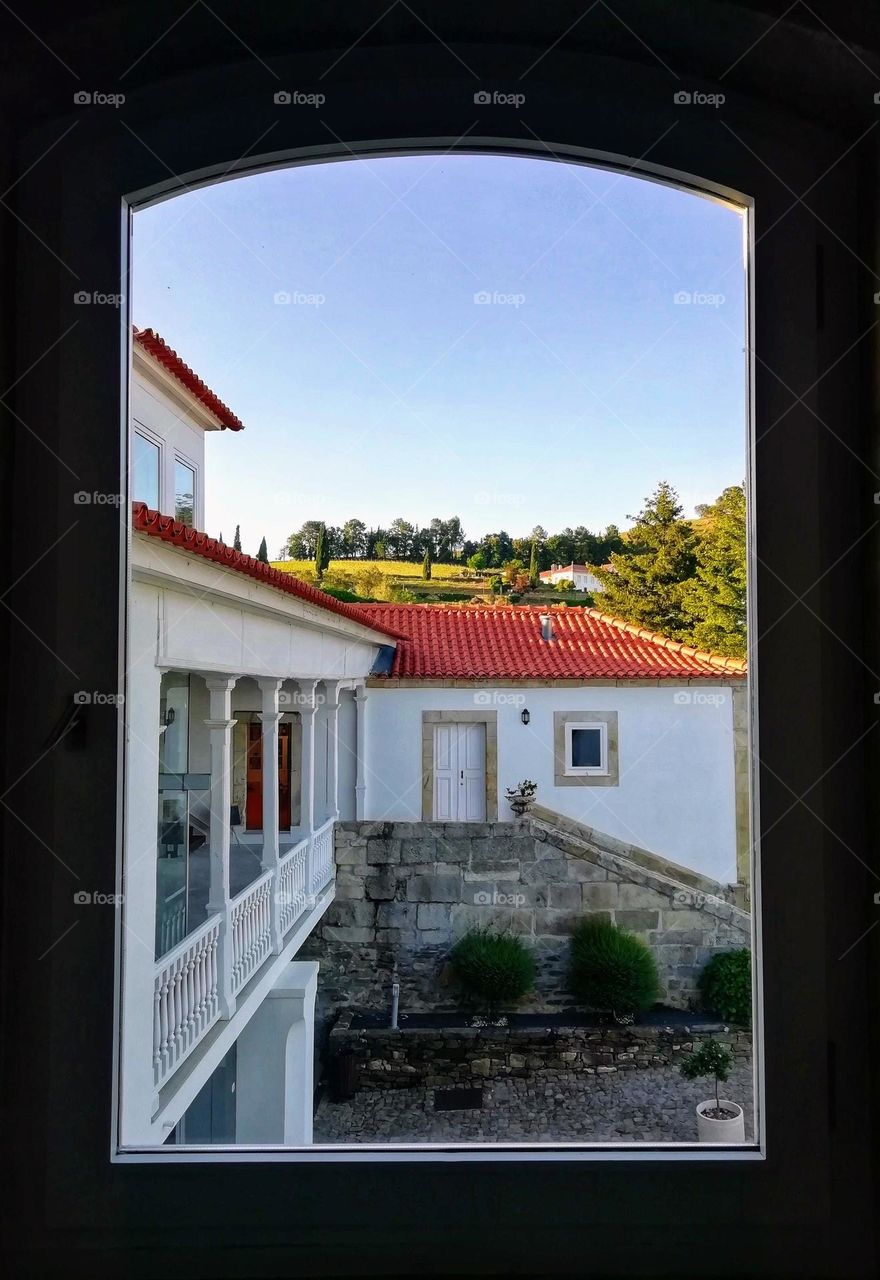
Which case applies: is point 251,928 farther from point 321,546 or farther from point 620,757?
point 620,757

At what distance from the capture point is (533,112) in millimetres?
587

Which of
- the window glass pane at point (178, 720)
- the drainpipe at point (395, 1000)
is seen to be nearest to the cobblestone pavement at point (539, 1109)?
the drainpipe at point (395, 1000)

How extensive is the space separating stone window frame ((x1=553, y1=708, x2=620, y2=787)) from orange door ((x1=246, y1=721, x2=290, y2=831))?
1946 millimetres

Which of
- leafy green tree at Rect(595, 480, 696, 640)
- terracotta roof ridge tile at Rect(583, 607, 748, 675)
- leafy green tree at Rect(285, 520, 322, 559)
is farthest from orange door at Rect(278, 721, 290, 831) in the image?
terracotta roof ridge tile at Rect(583, 607, 748, 675)

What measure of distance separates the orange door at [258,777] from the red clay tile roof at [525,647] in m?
0.95

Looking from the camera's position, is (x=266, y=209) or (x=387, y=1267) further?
(x=266, y=209)

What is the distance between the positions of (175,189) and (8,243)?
143mm

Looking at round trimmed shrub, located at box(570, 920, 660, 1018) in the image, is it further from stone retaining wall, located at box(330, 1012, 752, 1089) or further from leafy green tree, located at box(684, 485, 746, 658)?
leafy green tree, located at box(684, 485, 746, 658)

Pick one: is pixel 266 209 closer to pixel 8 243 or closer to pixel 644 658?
pixel 8 243

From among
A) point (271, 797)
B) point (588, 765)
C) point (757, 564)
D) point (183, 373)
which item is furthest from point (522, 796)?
point (757, 564)

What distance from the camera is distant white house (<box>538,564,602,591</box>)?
10.7ft

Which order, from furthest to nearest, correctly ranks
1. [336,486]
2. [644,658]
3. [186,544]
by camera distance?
[644,658] → [336,486] → [186,544]

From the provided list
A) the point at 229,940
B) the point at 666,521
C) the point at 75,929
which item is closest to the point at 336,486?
the point at 229,940

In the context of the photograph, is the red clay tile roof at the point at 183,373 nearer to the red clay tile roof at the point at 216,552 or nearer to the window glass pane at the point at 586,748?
the red clay tile roof at the point at 216,552
